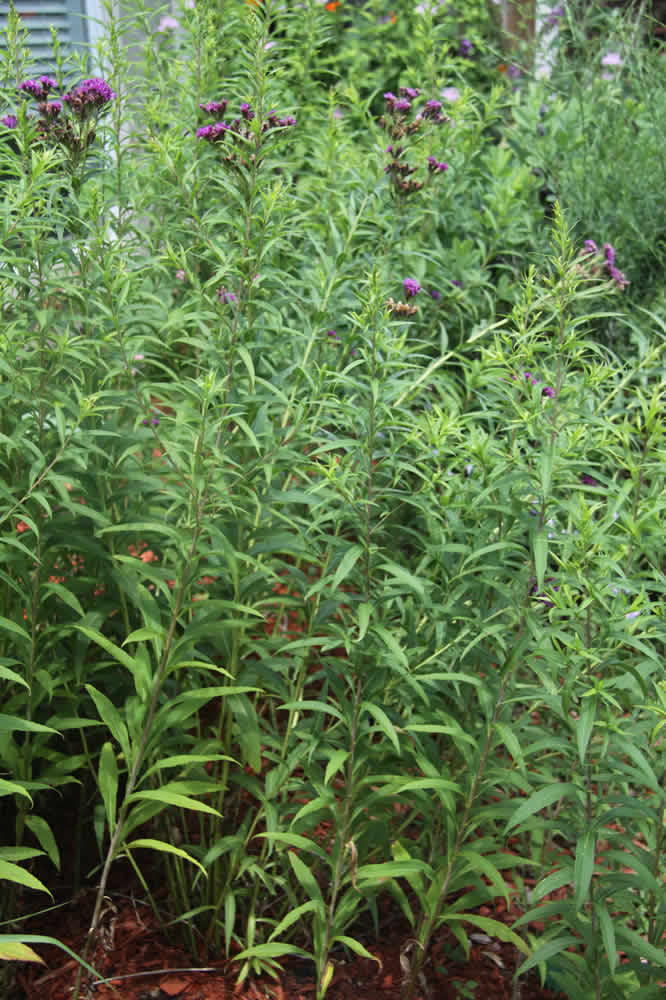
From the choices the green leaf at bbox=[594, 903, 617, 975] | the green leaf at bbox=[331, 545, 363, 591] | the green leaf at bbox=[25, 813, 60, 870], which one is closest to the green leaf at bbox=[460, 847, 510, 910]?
the green leaf at bbox=[594, 903, 617, 975]

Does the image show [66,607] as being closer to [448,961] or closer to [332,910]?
[332,910]

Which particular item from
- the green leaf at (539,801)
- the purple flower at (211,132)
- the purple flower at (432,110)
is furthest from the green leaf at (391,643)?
the purple flower at (432,110)

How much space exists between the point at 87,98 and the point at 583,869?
2085mm

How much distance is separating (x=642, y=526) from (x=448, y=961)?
51.0 inches

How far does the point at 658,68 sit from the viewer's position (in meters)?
Answer: 5.47

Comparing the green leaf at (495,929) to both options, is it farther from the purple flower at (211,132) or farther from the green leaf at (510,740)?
the purple flower at (211,132)

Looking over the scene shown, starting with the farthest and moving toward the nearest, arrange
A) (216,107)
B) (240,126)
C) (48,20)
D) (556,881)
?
1. (48,20)
2. (216,107)
3. (240,126)
4. (556,881)

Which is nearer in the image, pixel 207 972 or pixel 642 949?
pixel 642 949

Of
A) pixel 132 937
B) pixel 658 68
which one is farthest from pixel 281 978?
pixel 658 68

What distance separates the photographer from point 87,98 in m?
2.49

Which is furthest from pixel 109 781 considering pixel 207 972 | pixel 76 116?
pixel 76 116

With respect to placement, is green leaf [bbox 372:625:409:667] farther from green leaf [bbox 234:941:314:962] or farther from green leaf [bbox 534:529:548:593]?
green leaf [bbox 234:941:314:962]

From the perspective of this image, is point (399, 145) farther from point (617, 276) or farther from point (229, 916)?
point (229, 916)

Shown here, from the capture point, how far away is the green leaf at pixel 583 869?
1.90 m
